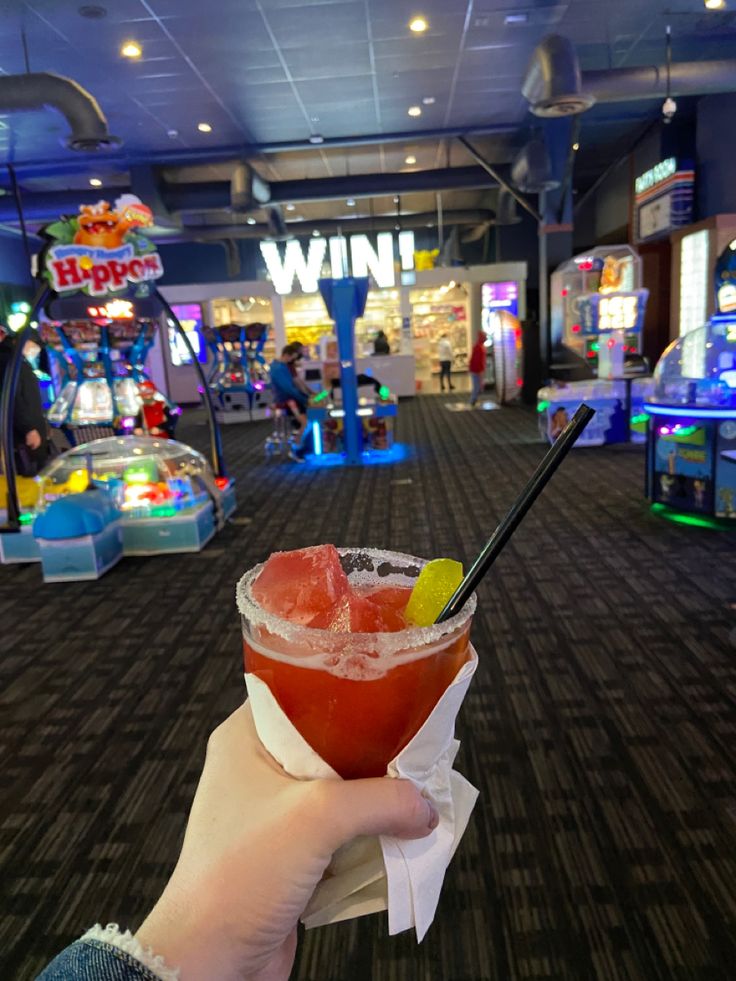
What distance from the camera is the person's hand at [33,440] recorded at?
4762 mm

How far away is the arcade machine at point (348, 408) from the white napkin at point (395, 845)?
20.4 ft

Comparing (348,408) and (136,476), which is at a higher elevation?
(348,408)

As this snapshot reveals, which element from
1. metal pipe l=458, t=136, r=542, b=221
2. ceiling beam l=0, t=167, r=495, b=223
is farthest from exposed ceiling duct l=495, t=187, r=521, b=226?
metal pipe l=458, t=136, r=542, b=221

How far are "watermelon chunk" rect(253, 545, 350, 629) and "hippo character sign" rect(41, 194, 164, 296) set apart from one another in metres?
3.99

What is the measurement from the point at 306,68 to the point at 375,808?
7.66 m

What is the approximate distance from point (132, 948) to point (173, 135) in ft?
31.9

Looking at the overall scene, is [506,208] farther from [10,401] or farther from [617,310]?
[10,401]

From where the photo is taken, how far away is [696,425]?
13.9 feet

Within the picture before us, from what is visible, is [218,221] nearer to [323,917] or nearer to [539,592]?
[539,592]

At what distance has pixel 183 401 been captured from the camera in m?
14.2

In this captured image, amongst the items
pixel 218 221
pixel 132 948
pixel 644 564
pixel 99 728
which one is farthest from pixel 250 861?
pixel 218 221

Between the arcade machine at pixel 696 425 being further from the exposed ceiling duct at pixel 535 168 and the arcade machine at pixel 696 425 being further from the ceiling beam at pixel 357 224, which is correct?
the ceiling beam at pixel 357 224

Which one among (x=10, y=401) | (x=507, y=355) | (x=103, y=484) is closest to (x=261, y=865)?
(x=10, y=401)

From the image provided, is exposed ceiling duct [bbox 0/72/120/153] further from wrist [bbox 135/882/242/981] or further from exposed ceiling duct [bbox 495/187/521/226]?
exposed ceiling duct [bbox 495/187/521/226]
